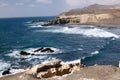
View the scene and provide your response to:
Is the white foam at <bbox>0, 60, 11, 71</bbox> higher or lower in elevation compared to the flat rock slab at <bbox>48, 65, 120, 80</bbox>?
lower

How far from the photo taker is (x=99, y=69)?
19.2 m

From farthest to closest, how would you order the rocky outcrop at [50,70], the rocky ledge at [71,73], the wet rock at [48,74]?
the rocky outcrop at [50,70] < the wet rock at [48,74] < the rocky ledge at [71,73]

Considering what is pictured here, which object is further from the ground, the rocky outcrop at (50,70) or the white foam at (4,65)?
the rocky outcrop at (50,70)

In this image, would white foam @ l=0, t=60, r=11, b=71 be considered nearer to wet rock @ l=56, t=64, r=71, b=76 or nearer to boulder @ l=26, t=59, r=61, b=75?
boulder @ l=26, t=59, r=61, b=75

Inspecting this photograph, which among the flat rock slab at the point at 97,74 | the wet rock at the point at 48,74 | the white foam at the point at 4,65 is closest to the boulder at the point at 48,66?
the wet rock at the point at 48,74

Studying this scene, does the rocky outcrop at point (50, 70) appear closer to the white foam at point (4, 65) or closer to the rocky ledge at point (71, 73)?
the rocky ledge at point (71, 73)

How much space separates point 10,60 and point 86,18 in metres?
84.3

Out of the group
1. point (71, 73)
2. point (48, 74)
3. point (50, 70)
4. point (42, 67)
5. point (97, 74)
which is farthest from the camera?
point (42, 67)

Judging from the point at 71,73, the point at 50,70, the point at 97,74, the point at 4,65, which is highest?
the point at 97,74

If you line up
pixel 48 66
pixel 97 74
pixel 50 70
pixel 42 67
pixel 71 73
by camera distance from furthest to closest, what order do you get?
1. pixel 48 66
2. pixel 42 67
3. pixel 50 70
4. pixel 71 73
5. pixel 97 74

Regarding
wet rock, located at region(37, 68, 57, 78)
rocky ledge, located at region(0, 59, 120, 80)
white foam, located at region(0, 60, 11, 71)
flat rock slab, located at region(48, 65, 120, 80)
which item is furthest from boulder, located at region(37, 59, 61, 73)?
white foam, located at region(0, 60, 11, 71)

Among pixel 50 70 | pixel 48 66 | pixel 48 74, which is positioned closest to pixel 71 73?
pixel 48 74

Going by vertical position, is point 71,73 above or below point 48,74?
above

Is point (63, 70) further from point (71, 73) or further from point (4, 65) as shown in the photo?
point (4, 65)
